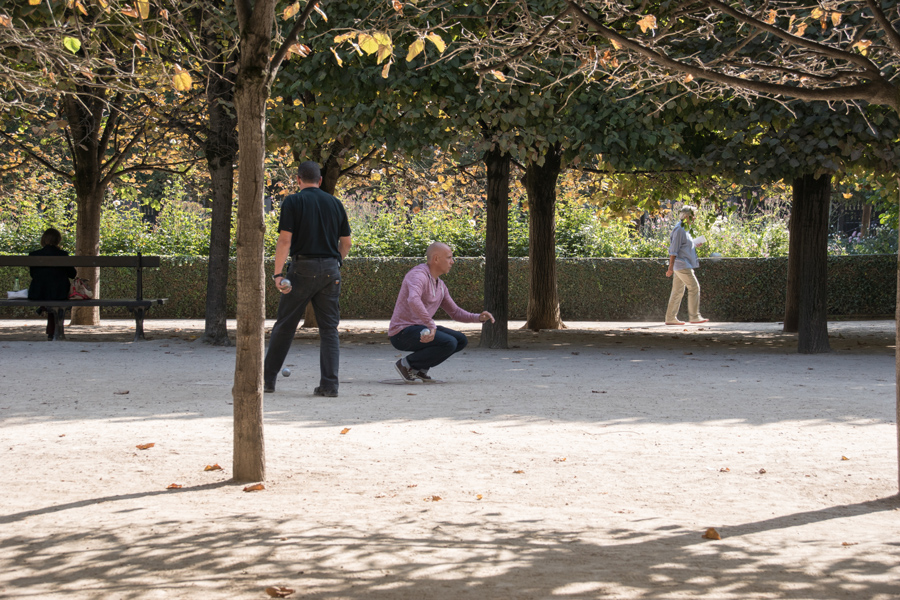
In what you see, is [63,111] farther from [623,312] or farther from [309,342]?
[623,312]

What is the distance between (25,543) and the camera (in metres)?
3.72

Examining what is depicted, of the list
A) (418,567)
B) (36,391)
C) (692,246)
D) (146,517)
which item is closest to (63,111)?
(36,391)

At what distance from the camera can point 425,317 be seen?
8617mm

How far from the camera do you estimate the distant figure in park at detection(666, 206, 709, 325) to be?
1780 cm

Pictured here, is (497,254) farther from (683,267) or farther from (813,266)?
(683,267)

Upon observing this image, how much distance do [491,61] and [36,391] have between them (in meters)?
4.99

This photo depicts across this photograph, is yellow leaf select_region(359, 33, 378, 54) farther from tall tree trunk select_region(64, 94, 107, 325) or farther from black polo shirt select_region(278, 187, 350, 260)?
tall tree trunk select_region(64, 94, 107, 325)

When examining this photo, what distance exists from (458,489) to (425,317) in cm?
392

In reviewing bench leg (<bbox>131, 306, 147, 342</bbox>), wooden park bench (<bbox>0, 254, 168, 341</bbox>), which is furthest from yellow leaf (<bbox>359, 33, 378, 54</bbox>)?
bench leg (<bbox>131, 306, 147, 342</bbox>)

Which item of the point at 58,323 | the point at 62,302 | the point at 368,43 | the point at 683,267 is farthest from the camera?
the point at 683,267

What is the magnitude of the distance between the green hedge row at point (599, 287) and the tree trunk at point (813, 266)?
7.25 m

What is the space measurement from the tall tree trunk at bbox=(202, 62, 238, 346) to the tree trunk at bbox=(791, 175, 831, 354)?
7868 millimetres

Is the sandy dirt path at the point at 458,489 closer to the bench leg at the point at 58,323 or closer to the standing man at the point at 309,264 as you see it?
the standing man at the point at 309,264

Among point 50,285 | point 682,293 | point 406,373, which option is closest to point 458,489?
point 406,373
